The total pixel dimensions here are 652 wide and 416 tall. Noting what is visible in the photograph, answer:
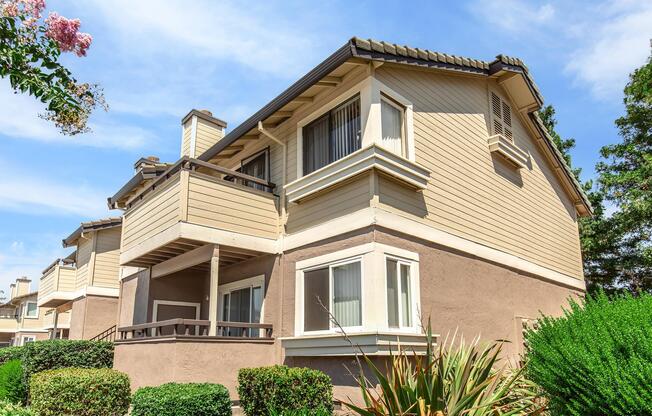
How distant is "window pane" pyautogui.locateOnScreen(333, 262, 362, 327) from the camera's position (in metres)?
9.61

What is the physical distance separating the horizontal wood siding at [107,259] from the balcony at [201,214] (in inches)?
395

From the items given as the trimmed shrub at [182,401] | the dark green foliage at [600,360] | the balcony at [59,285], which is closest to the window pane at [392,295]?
the dark green foliage at [600,360]

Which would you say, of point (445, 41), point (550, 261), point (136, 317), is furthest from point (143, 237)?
point (550, 261)

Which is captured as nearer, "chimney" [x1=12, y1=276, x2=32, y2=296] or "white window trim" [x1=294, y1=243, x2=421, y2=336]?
"white window trim" [x1=294, y1=243, x2=421, y2=336]

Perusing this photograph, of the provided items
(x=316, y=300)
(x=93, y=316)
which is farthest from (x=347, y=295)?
(x=93, y=316)

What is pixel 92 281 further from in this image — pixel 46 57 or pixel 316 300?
pixel 46 57

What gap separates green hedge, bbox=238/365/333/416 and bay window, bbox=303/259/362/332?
4.32 feet

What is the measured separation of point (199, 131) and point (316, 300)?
31.0 ft

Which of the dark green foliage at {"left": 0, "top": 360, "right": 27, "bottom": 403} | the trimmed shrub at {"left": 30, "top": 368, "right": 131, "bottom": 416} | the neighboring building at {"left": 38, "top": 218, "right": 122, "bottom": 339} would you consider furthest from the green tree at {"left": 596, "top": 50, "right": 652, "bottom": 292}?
the dark green foliage at {"left": 0, "top": 360, "right": 27, "bottom": 403}

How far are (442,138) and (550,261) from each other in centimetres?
632

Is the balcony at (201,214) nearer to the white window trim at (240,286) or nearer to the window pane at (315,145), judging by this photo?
the white window trim at (240,286)

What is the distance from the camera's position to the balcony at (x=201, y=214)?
35.4 feet

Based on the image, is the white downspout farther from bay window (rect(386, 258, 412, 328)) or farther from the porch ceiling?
bay window (rect(386, 258, 412, 328))

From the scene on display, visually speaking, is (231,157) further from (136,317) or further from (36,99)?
(36,99)
